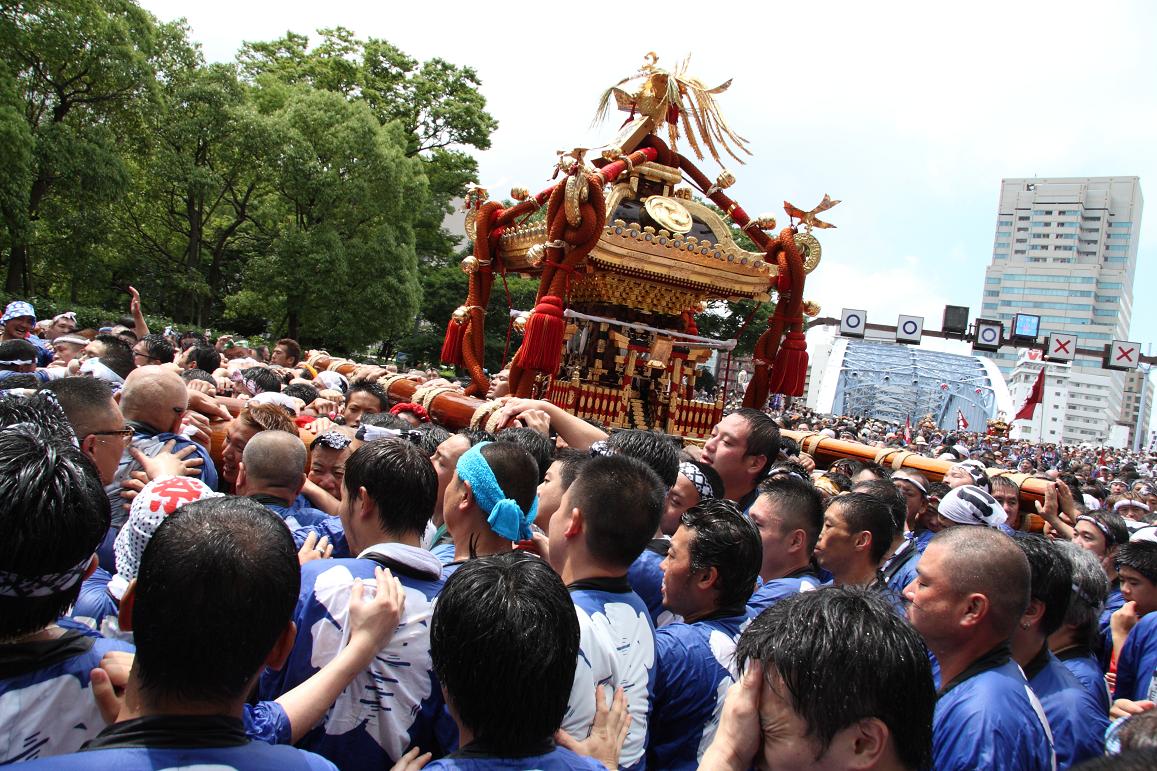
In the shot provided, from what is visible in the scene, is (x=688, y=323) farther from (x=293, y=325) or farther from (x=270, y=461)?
(x=293, y=325)

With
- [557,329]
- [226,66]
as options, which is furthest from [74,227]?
[557,329]

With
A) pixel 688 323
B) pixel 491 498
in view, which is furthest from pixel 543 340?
pixel 491 498

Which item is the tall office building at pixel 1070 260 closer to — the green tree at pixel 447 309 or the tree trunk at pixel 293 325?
the green tree at pixel 447 309

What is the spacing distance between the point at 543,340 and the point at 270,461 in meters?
5.05

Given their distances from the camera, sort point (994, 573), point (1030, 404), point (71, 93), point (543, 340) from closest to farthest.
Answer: point (994, 573) → point (543, 340) → point (71, 93) → point (1030, 404)

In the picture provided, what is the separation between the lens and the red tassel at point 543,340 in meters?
8.30

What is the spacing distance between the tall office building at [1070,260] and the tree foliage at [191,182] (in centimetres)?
10570

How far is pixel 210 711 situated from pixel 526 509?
165 centimetres

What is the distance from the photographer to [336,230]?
24625 mm

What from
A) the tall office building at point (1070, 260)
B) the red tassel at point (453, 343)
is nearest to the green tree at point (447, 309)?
the red tassel at point (453, 343)

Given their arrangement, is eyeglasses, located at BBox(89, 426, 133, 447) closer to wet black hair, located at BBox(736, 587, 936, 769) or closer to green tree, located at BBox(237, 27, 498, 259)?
wet black hair, located at BBox(736, 587, 936, 769)

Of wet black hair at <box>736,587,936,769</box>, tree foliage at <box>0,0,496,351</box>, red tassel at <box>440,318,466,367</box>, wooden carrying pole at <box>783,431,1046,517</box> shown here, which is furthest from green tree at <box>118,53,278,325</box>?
wet black hair at <box>736,587,936,769</box>

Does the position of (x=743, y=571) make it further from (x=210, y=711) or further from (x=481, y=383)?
(x=481, y=383)

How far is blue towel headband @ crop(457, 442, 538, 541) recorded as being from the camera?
284cm
